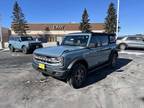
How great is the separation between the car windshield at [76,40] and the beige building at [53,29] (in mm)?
50608

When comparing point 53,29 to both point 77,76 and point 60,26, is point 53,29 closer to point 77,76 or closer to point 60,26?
point 60,26

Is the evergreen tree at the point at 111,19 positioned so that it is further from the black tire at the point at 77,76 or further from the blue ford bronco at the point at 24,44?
the black tire at the point at 77,76

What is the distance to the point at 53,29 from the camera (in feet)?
193

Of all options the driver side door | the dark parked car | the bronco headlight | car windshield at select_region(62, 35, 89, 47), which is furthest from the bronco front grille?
the dark parked car

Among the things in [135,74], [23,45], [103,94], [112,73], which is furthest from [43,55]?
[23,45]

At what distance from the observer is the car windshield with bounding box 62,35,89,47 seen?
6559 millimetres

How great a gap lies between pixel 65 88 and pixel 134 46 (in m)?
13.9

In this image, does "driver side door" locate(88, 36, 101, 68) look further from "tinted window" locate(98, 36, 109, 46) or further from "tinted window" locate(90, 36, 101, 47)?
"tinted window" locate(98, 36, 109, 46)

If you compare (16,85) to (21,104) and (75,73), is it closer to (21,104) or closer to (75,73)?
(21,104)

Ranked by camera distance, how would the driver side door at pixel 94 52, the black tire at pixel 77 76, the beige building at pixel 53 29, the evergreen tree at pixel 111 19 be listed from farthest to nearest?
1. the beige building at pixel 53 29
2. the evergreen tree at pixel 111 19
3. the driver side door at pixel 94 52
4. the black tire at pixel 77 76

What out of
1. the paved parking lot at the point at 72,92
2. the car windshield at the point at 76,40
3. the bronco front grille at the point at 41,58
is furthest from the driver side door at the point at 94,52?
the bronco front grille at the point at 41,58

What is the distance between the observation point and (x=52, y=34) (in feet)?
193

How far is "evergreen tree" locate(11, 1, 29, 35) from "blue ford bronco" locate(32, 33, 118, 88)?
1723 inches

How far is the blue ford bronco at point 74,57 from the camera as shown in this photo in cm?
539
